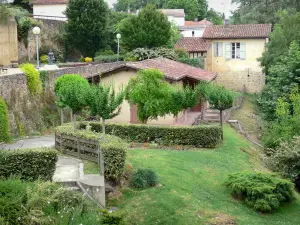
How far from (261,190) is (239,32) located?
34.2 m

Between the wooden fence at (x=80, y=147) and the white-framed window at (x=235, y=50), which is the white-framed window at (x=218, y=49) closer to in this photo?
the white-framed window at (x=235, y=50)

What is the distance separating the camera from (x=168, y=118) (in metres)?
29.9

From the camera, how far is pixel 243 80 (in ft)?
165

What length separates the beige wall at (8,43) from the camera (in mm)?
40162

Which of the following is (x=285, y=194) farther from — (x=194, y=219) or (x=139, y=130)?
(x=139, y=130)

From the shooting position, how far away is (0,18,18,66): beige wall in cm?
4016

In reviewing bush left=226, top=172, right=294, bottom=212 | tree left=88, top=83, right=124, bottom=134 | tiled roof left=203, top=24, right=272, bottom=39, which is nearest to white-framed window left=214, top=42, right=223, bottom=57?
tiled roof left=203, top=24, right=272, bottom=39

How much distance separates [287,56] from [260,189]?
1984 cm

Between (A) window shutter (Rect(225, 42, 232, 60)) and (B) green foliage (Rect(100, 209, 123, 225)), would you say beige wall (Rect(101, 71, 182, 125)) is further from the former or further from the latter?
(A) window shutter (Rect(225, 42, 232, 60))

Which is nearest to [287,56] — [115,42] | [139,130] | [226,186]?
[139,130]

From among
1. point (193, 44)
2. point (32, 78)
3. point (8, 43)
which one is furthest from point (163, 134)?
point (193, 44)

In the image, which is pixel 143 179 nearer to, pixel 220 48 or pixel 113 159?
pixel 113 159

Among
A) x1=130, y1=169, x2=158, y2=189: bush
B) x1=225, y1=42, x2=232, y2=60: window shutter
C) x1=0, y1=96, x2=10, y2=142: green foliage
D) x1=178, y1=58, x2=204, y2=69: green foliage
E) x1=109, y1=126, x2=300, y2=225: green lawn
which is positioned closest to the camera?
x1=109, y1=126, x2=300, y2=225: green lawn

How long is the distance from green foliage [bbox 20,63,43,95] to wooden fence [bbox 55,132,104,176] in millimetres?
8153
